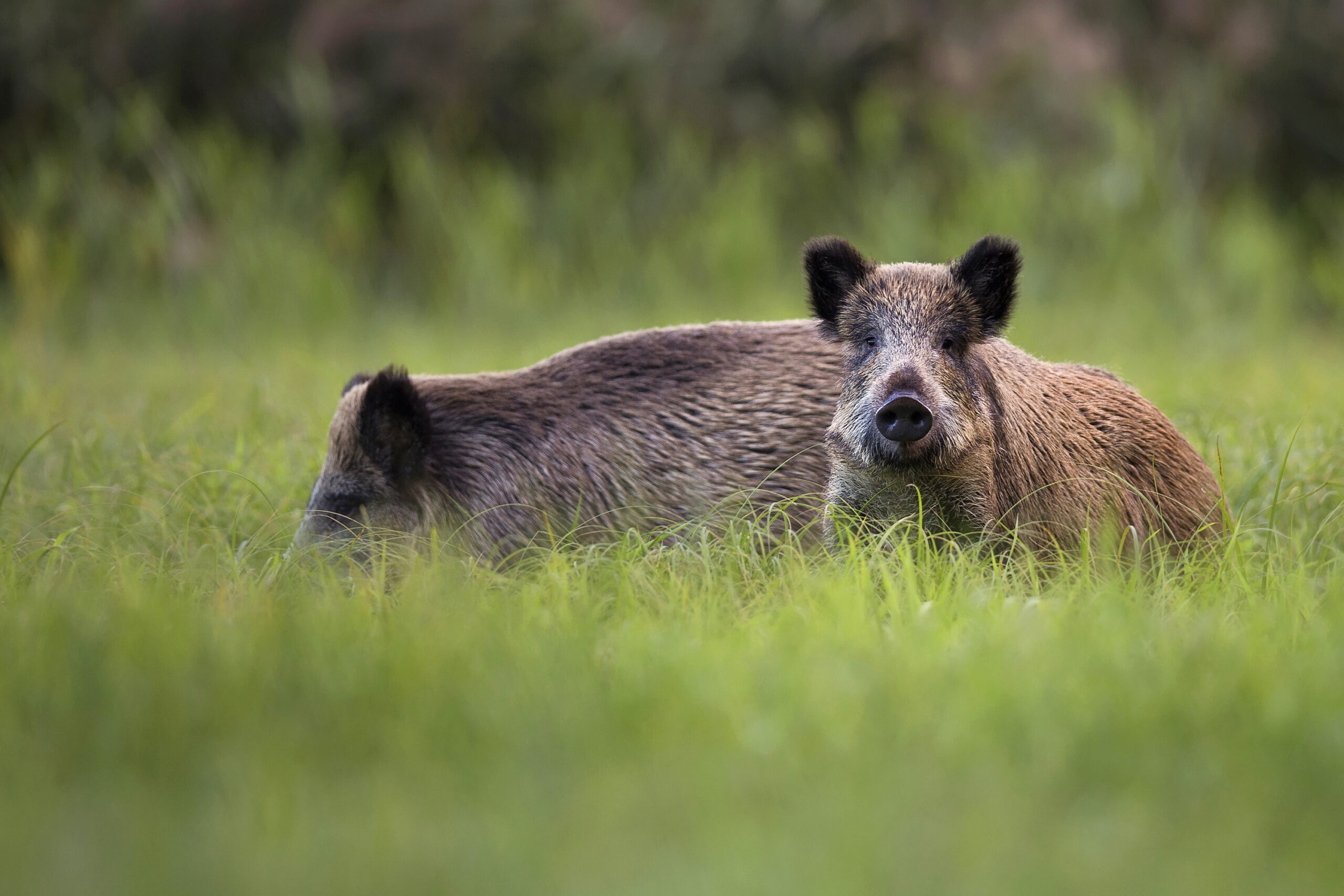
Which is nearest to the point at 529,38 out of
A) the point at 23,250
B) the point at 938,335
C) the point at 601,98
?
the point at 601,98

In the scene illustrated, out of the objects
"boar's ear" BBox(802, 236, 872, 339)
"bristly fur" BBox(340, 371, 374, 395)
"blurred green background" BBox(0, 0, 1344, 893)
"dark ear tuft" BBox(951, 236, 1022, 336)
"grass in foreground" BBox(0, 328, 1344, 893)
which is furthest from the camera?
"bristly fur" BBox(340, 371, 374, 395)

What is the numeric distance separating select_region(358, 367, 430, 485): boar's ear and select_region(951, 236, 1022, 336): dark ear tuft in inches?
74.3

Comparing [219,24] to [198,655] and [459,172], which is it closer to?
[459,172]

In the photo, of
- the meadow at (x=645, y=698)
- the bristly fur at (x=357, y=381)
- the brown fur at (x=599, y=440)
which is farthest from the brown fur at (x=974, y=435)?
the bristly fur at (x=357, y=381)

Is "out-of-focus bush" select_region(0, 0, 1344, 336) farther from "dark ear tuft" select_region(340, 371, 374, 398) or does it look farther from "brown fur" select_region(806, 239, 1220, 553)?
"brown fur" select_region(806, 239, 1220, 553)

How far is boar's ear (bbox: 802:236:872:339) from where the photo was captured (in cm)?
407

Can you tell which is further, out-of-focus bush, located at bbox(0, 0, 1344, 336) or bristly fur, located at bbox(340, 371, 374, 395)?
out-of-focus bush, located at bbox(0, 0, 1344, 336)

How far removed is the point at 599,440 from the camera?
4.80 meters

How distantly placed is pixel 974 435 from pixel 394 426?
199cm

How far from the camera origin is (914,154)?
1173 centimetres

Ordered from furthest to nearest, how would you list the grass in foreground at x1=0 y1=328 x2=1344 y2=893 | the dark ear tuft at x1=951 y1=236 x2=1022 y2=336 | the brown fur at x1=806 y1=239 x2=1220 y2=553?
the dark ear tuft at x1=951 y1=236 x2=1022 y2=336 → the brown fur at x1=806 y1=239 x2=1220 y2=553 → the grass in foreground at x1=0 y1=328 x2=1344 y2=893

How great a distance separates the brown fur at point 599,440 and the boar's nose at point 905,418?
0.86 m

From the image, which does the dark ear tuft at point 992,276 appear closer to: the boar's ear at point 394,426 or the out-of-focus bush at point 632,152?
the boar's ear at point 394,426

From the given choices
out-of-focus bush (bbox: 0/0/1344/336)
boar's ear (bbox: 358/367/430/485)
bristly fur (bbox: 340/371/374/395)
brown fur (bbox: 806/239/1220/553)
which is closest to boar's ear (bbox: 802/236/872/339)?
brown fur (bbox: 806/239/1220/553)
